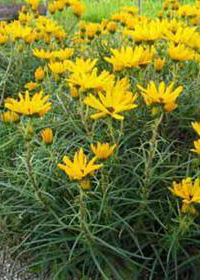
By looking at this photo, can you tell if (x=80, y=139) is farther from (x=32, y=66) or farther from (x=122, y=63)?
(x=32, y=66)

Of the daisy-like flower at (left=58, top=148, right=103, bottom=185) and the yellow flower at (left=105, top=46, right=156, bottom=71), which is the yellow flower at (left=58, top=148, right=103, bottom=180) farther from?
the yellow flower at (left=105, top=46, right=156, bottom=71)

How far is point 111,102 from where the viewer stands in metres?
2.37

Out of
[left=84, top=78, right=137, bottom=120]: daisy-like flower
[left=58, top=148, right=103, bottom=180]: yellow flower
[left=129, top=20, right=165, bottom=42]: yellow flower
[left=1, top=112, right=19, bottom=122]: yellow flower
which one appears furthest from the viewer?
[left=129, top=20, right=165, bottom=42]: yellow flower

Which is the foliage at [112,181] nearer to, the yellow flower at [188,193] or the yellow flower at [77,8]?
the yellow flower at [188,193]

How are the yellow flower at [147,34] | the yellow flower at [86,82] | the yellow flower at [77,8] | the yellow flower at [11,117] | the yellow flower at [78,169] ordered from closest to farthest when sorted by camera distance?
1. the yellow flower at [78,169]
2. the yellow flower at [86,82]
3. the yellow flower at [11,117]
4. the yellow flower at [147,34]
5. the yellow flower at [77,8]

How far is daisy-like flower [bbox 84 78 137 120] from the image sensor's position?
233 cm

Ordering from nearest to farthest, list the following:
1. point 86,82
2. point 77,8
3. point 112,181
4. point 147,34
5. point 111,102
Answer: point 111,102, point 86,82, point 112,181, point 147,34, point 77,8

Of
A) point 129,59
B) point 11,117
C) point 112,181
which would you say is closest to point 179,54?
point 129,59

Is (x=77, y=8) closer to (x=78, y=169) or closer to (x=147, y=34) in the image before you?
(x=147, y=34)

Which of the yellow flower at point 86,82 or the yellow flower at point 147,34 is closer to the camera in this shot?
the yellow flower at point 86,82

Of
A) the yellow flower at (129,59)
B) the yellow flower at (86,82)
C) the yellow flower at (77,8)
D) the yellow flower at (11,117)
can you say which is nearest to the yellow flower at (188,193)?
the yellow flower at (86,82)

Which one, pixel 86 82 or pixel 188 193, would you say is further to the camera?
pixel 86 82

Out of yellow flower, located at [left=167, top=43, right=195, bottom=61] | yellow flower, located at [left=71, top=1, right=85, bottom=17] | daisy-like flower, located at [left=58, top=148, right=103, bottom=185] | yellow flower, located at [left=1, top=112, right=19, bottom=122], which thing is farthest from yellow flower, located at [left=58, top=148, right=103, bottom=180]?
yellow flower, located at [left=71, top=1, right=85, bottom=17]

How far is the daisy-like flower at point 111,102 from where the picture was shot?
2.33m
